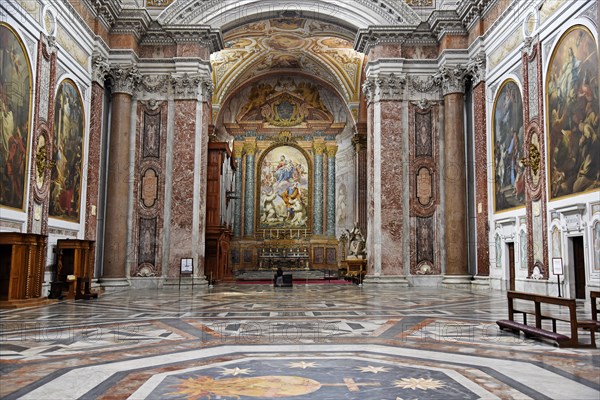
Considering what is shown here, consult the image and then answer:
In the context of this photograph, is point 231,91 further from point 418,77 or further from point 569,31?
point 569,31

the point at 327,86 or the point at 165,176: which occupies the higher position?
the point at 327,86

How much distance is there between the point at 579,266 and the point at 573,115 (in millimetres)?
3417

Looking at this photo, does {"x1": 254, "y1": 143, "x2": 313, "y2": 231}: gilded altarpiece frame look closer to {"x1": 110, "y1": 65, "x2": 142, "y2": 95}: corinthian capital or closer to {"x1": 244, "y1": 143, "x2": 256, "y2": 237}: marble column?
{"x1": 244, "y1": 143, "x2": 256, "y2": 237}: marble column

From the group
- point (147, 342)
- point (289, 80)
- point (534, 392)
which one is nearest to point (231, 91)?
point (289, 80)

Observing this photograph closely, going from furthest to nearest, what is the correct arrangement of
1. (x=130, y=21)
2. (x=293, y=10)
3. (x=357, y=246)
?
(x=357, y=246)
(x=293, y=10)
(x=130, y=21)

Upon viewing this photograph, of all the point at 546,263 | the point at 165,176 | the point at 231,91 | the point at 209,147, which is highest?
the point at 231,91

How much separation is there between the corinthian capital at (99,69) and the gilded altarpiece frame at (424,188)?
10.5 metres

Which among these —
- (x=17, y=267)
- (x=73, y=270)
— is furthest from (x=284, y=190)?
(x=17, y=267)

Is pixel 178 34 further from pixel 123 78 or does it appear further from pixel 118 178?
pixel 118 178

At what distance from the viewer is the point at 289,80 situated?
31.8 metres

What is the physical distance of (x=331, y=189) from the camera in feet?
102

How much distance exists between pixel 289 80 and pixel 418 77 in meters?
13.2

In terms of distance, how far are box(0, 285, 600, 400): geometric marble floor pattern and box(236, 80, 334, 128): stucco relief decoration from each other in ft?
78.5

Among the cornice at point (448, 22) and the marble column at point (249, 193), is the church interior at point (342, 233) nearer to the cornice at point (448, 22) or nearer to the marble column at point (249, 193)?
the cornice at point (448, 22)
